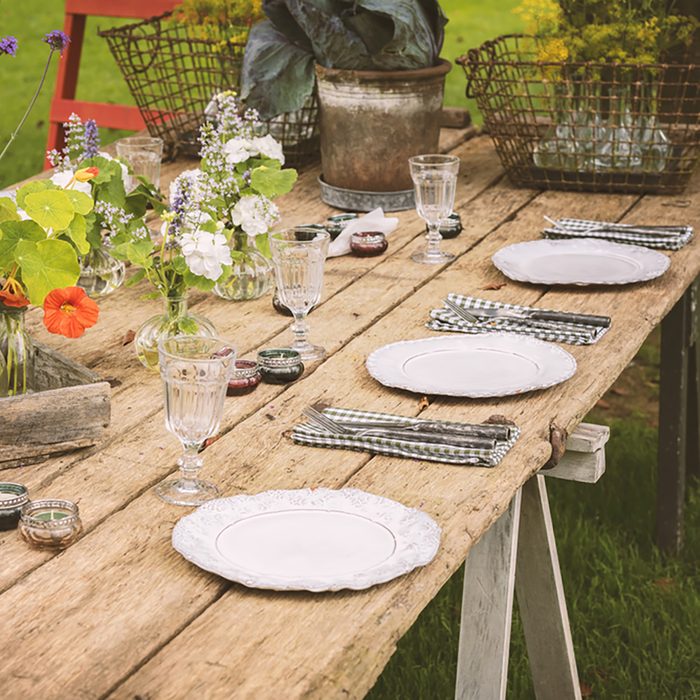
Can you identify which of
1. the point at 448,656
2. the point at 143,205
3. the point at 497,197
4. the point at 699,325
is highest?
the point at 143,205

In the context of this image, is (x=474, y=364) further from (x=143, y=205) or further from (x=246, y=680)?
(x=246, y=680)

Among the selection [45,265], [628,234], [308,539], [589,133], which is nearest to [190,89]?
[589,133]

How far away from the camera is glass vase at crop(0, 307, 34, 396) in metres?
1.84

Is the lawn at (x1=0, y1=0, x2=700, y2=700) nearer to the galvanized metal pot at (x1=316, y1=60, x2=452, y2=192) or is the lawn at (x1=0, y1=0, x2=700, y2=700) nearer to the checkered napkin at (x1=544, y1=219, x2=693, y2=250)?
the checkered napkin at (x1=544, y1=219, x2=693, y2=250)

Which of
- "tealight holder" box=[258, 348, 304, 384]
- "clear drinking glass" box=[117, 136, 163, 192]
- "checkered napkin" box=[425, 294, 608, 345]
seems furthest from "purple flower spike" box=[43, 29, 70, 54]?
"clear drinking glass" box=[117, 136, 163, 192]

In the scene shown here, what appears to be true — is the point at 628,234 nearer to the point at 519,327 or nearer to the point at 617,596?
the point at 519,327

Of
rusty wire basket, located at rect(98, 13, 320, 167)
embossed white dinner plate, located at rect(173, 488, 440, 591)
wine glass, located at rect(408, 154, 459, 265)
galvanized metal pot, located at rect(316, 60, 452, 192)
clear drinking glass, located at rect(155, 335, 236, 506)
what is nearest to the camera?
embossed white dinner plate, located at rect(173, 488, 440, 591)

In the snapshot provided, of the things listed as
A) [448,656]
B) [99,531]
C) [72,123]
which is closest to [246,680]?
[99,531]

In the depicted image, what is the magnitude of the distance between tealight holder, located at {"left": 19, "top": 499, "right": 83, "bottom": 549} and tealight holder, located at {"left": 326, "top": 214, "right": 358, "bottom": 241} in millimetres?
1402

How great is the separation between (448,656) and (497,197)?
44.9 inches

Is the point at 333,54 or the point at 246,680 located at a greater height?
the point at 333,54

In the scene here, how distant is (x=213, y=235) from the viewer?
6.66 feet

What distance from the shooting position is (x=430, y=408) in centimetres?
192

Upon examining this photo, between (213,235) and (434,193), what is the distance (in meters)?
0.72
